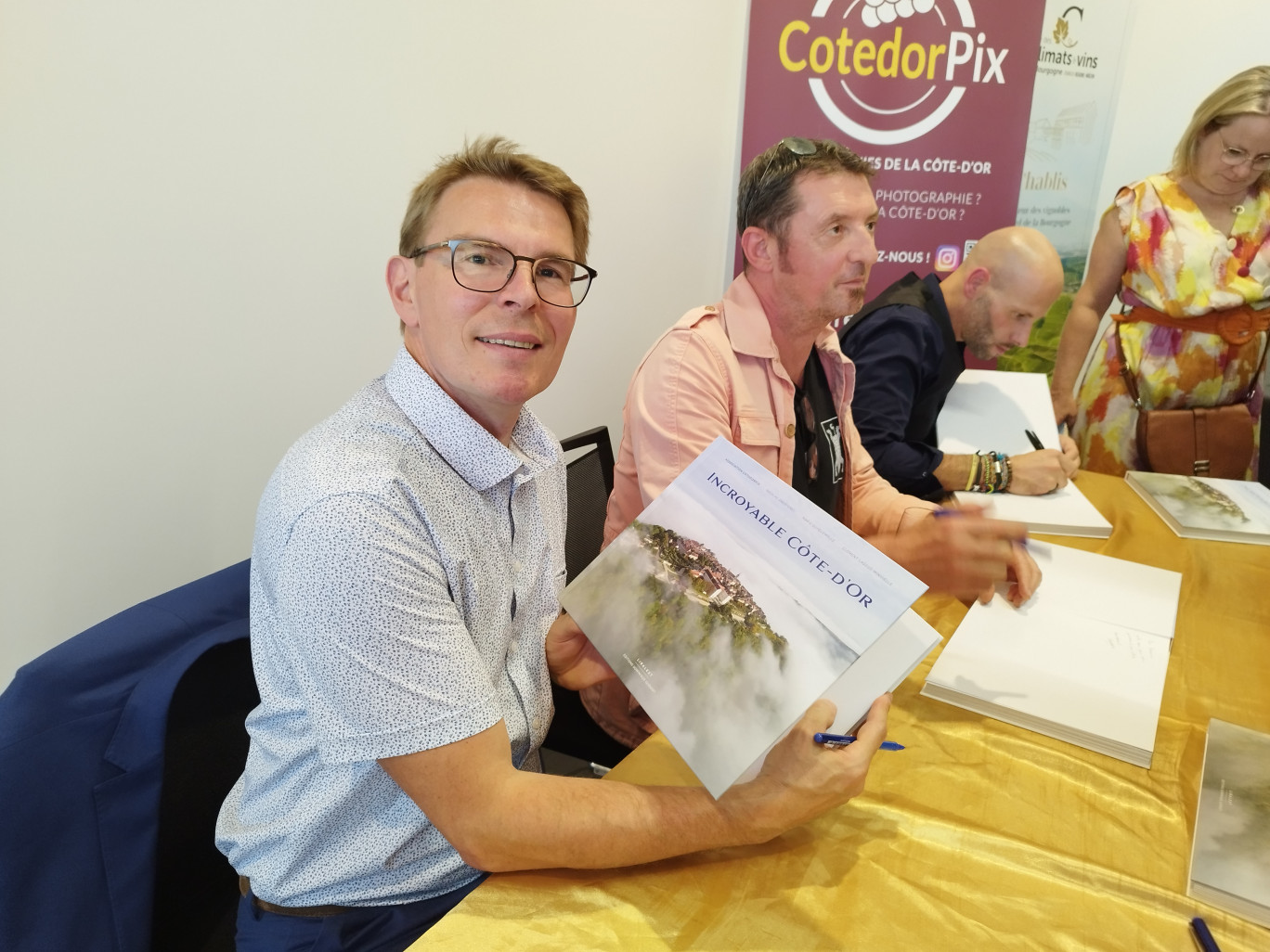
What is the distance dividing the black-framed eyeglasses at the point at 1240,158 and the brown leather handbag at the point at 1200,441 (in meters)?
0.80

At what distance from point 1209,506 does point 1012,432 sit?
1.60 ft

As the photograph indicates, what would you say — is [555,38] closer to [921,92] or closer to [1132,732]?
[921,92]

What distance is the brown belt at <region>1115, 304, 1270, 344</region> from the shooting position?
100 inches

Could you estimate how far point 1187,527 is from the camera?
71.2 inches

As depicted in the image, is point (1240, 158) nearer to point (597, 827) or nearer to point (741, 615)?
point (741, 615)

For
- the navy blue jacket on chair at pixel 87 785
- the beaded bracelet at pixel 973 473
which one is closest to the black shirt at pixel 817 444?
the beaded bracelet at pixel 973 473

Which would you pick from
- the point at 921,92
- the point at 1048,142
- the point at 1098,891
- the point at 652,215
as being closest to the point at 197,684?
the point at 1098,891

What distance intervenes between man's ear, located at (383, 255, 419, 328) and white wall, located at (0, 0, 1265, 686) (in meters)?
0.63

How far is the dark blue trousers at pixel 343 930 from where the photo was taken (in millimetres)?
909

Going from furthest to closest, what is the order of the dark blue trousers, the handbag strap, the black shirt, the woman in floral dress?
the handbag strap < the woman in floral dress < the black shirt < the dark blue trousers

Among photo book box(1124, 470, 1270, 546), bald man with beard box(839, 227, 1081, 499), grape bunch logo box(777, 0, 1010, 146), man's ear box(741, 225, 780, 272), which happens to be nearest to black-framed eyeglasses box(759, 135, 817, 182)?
man's ear box(741, 225, 780, 272)

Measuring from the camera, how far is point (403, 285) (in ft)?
3.44

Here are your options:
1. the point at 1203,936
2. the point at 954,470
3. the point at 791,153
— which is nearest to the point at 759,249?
the point at 791,153

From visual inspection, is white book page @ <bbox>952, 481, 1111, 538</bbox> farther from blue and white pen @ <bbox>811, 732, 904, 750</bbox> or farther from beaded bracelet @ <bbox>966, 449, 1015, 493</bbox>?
blue and white pen @ <bbox>811, 732, 904, 750</bbox>
